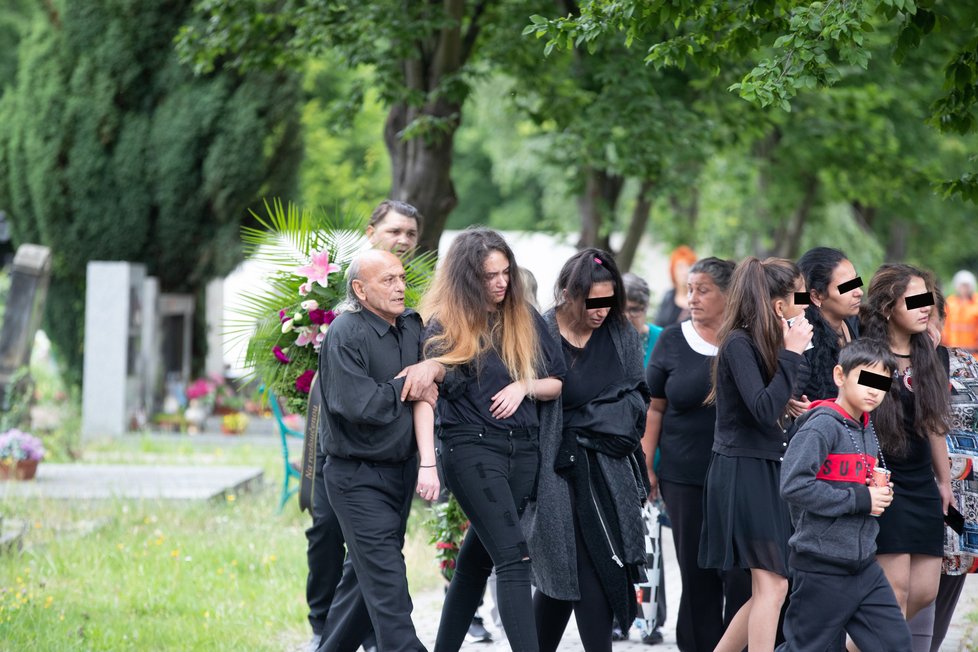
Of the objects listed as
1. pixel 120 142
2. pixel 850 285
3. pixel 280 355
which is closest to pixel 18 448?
pixel 280 355

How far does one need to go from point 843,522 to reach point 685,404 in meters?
1.31

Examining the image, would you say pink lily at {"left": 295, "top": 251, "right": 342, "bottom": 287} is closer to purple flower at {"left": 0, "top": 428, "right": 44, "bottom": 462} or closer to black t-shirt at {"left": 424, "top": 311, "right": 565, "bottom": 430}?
black t-shirt at {"left": 424, "top": 311, "right": 565, "bottom": 430}

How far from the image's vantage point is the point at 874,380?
4.86m

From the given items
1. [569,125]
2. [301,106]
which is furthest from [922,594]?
[301,106]

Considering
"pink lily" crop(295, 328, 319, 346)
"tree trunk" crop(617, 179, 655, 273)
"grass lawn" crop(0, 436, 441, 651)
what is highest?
"tree trunk" crop(617, 179, 655, 273)

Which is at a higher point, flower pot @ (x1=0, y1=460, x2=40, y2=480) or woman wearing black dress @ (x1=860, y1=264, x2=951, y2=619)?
woman wearing black dress @ (x1=860, y1=264, x2=951, y2=619)

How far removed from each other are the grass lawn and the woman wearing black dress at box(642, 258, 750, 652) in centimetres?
219

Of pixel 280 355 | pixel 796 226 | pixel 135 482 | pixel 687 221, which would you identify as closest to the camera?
pixel 280 355

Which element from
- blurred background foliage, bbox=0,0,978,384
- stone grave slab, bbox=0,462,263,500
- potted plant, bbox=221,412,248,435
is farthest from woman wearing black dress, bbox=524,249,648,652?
potted plant, bbox=221,412,248,435

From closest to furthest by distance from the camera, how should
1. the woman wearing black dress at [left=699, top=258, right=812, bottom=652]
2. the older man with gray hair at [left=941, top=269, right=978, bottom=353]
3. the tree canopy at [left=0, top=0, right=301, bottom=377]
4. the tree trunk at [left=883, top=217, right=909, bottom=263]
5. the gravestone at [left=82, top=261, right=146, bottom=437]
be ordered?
the woman wearing black dress at [left=699, top=258, right=812, bottom=652]
the gravestone at [left=82, top=261, right=146, bottom=437]
the older man with gray hair at [left=941, top=269, right=978, bottom=353]
the tree canopy at [left=0, top=0, right=301, bottom=377]
the tree trunk at [left=883, top=217, right=909, bottom=263]

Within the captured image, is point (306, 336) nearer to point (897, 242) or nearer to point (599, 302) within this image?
point (599, 302)

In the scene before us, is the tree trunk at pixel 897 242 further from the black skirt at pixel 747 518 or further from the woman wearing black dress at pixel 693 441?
the black skirt at pixel 747 518

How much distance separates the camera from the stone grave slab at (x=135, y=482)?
1048 centimetres

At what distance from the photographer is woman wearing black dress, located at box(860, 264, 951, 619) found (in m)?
5.44
